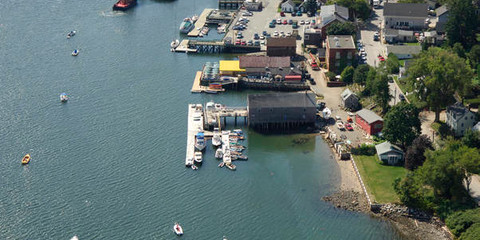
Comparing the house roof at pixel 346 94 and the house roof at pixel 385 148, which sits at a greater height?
the house roof at pixel 346 94

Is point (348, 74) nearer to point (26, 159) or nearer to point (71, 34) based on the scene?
point (26, 159)

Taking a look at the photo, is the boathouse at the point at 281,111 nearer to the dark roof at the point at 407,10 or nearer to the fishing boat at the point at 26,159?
the fishing boat at the point at 26,159

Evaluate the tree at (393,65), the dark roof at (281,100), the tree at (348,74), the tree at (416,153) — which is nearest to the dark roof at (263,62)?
the tree at (348,74)

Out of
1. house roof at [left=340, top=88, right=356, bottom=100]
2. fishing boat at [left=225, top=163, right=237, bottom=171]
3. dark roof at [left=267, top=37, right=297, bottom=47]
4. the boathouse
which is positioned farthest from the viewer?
dark roof at [left=267, top=37, right=297, bottom=47]

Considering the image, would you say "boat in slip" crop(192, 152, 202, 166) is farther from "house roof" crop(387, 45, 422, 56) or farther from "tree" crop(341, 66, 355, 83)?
"house roof" crop(387, 45, 422, 56)

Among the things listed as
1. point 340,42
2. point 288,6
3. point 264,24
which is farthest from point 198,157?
point 288,6

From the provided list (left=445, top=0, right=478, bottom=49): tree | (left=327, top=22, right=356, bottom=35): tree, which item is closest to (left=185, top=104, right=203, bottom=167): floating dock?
(left=327, top=22, right=356, bottom=35): tree

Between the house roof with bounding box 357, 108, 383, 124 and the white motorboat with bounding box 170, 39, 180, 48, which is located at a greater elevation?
the white motorboat with bounding box 170, 39, 180, 48
